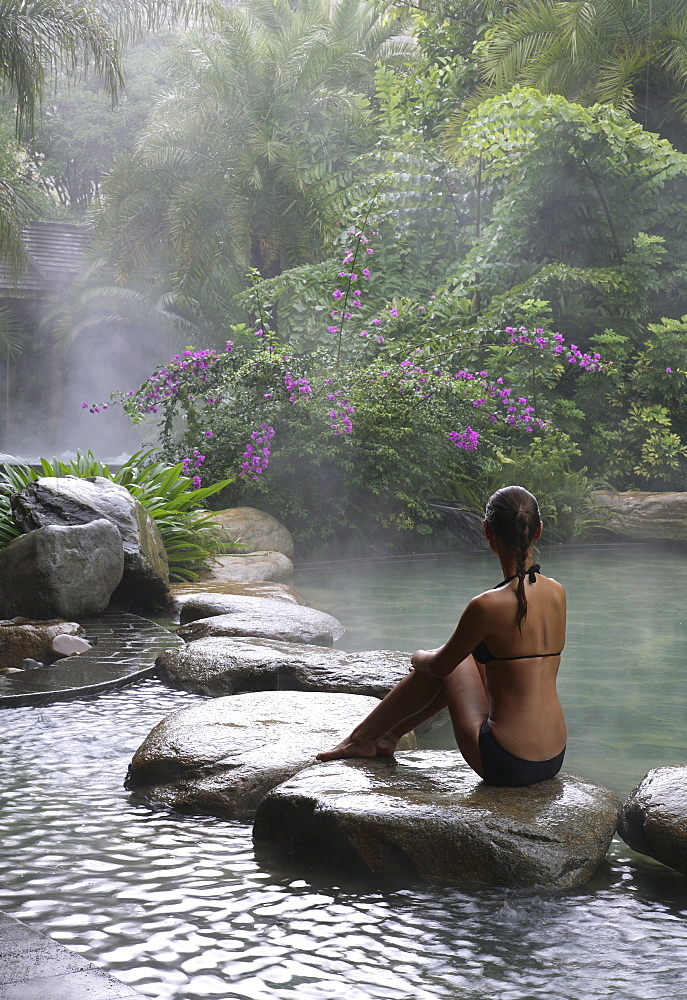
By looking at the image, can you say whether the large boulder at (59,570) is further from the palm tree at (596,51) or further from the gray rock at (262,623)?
the palm tree at (596,51)

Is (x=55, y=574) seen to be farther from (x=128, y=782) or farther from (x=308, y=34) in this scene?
(x=308, y=34)

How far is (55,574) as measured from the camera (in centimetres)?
718

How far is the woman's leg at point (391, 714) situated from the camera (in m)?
3.61

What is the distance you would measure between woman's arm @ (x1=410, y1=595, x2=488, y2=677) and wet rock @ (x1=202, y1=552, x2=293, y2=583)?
18.1ft

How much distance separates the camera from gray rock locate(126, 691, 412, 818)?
397cm

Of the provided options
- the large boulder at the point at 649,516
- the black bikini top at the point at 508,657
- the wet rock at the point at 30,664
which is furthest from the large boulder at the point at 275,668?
the large boulder at the point at 649,516

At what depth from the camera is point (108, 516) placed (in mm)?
7836

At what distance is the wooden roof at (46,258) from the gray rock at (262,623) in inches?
785

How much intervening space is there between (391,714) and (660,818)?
3.15 ft

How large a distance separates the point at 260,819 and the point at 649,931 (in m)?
1.34

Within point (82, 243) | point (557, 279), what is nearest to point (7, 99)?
point (82, 243)

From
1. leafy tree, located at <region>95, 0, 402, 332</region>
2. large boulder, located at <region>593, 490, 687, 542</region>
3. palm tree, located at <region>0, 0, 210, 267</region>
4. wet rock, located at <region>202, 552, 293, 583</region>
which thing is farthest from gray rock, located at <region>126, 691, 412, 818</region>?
leafy tree, located at <region>95, 0, 402, 332</region>

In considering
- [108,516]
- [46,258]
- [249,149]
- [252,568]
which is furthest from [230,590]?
[46,258]

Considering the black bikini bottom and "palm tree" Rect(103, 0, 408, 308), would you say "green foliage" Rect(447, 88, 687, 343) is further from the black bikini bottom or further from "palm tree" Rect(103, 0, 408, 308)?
the black bikini bottom
